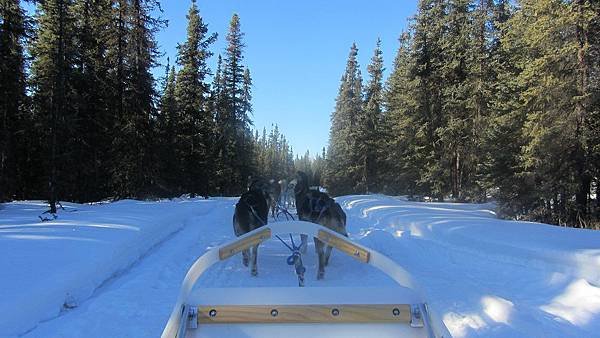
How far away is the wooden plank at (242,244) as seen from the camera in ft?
10.8

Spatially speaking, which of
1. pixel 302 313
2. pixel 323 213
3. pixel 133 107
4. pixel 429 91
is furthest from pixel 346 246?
pixel 429 91

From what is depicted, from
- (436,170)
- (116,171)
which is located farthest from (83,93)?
(436,170)

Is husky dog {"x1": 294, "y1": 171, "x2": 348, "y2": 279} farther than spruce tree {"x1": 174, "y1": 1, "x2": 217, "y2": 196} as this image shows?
No

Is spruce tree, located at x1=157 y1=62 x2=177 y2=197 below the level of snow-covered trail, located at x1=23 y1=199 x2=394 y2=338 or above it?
above

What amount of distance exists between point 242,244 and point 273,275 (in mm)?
4931

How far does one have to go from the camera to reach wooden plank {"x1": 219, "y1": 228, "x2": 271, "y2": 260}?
10.8 feet

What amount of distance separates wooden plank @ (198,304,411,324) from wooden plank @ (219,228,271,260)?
0.47m

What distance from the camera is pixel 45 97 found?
92.7 ft

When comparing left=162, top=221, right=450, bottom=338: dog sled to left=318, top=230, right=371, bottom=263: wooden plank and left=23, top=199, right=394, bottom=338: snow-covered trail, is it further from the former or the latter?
left=23, top=199, right=394, bottom=338: snow-covered trail

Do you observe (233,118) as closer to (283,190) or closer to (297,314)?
(283,190)

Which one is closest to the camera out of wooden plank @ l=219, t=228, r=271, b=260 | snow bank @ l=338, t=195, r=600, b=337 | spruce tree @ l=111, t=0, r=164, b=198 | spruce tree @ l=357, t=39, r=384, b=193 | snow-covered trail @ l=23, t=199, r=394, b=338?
wooden plank @ l=219, t=228, r=271, b=260

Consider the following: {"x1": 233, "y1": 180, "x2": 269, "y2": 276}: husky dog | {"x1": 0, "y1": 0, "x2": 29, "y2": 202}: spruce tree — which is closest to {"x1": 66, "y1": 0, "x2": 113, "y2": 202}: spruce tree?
{"x1": 0, "y1": 0, "x2": 29, "y2": 202}: spruce tree

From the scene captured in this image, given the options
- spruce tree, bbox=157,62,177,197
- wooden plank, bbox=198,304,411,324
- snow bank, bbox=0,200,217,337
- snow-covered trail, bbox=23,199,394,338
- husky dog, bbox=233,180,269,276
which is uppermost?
spruce tree, bbox=157,62,177,197

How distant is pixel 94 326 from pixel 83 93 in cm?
2806
